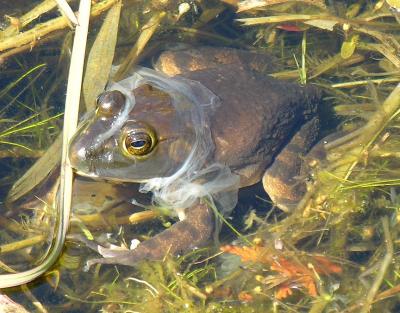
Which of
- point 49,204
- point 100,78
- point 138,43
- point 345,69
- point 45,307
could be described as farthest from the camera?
point 345,69

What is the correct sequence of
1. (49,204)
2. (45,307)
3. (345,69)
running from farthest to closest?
(345,69) → (49,204) → (45,307)

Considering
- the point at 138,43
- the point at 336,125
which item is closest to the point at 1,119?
the point at 138,43

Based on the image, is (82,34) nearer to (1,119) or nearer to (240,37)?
(1,119)

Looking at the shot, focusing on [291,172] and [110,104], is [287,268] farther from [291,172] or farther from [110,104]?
[110,104]

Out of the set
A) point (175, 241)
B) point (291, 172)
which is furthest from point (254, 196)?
point (175, 241)

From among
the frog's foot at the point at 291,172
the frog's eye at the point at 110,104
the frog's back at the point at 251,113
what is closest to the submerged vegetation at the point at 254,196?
the frog's foot at the point at 291,172

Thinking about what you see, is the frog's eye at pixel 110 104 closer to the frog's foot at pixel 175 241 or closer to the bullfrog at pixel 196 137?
the bullfrog at pixel 196 137
